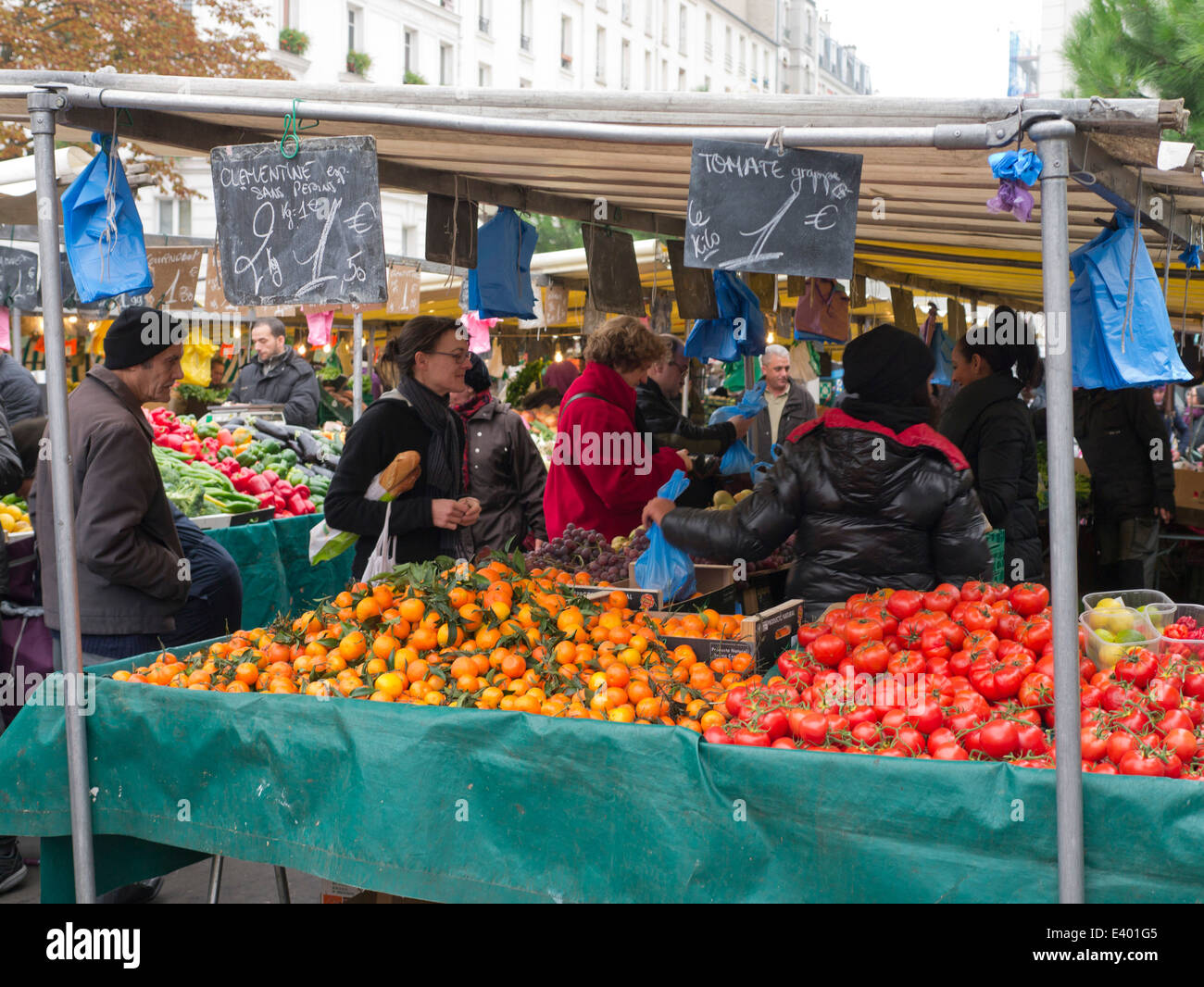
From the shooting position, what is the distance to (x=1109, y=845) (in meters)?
2.21

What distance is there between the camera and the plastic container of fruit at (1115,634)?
2838 millimetres

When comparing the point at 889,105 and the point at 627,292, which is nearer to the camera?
the point at 889,105

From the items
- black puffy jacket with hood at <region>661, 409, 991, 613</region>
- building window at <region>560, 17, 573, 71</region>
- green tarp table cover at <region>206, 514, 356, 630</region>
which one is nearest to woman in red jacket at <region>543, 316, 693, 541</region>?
black puffy jacket with hood at <region>661, 409, 991, 613</region>

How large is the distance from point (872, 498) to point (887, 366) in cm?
41

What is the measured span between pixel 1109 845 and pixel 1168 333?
1281mm

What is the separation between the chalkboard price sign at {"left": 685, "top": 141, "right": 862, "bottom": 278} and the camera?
251cm

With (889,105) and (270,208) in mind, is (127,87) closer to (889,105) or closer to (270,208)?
(270,208)

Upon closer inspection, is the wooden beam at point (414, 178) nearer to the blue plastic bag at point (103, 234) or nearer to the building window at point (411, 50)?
the blue plastic bag at point (103, 234)

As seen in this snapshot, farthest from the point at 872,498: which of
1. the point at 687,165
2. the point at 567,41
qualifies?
the point at 567,41

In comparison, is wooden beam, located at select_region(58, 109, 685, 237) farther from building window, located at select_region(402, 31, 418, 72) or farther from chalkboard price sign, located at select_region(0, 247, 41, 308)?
building window, located at select_region(402, 31, 418, 72)

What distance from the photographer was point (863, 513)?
11.5ft

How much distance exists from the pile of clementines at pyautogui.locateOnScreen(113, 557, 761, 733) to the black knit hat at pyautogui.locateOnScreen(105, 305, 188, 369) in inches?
39.8

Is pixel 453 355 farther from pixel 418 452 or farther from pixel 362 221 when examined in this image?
pixel 362 221
